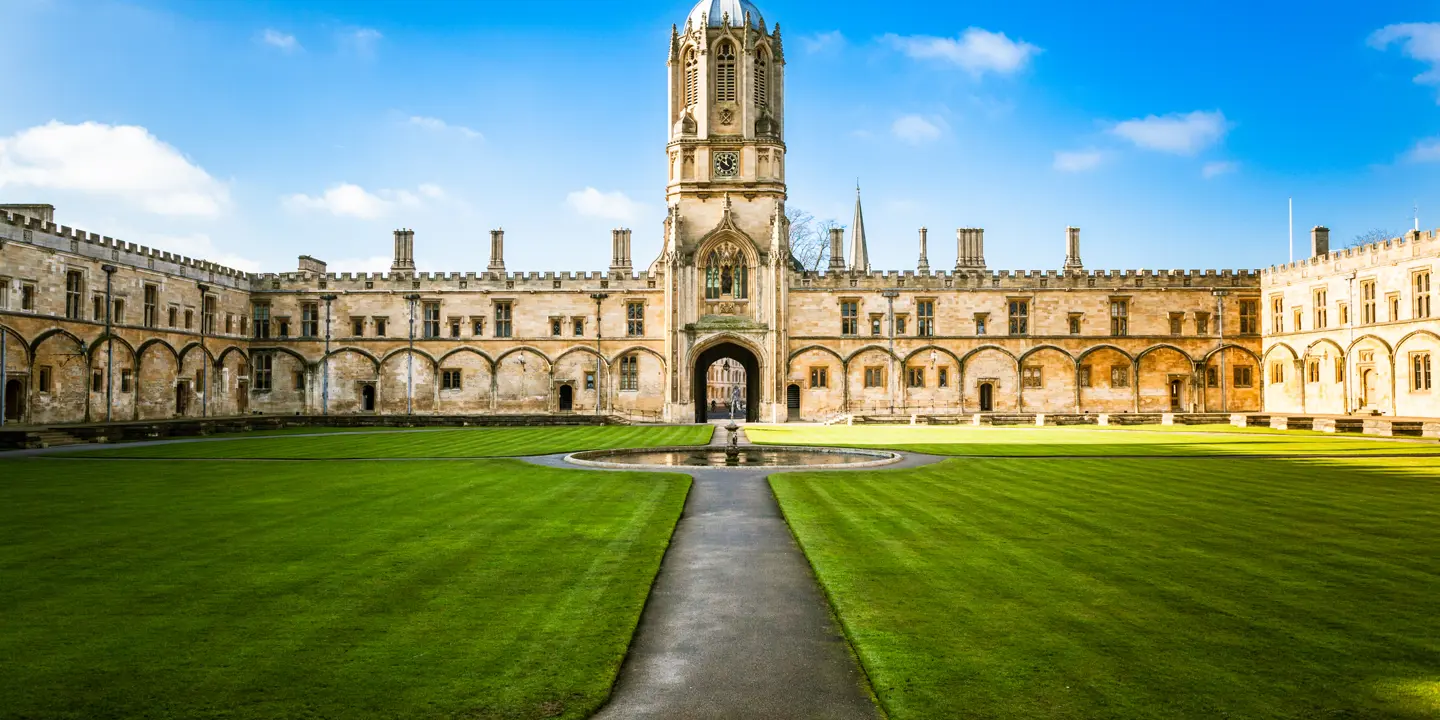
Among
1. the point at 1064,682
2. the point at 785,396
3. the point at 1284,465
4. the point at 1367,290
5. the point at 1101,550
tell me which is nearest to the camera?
the point at 1064,682

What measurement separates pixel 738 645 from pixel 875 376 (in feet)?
143

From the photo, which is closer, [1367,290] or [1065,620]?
[1065,620]

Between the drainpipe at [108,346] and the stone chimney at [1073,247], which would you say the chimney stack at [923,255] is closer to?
the stone chimney at [1073,247]

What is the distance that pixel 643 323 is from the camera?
5038cm

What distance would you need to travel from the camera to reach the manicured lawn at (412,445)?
23.9 meters

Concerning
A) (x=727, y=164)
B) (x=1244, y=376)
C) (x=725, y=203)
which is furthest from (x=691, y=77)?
(x=1244, y=376)

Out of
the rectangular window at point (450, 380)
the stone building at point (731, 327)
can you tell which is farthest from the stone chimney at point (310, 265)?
the rectangular window at point (450, 380)

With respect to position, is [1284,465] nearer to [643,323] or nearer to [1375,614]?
[1375,614]

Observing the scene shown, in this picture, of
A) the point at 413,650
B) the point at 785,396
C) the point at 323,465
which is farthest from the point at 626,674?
the point at 785,396

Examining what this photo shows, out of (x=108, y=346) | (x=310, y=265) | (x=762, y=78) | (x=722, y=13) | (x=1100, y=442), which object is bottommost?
(x=1100, y=442)

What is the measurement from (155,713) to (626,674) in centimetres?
290

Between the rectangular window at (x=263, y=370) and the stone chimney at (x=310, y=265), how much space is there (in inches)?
215

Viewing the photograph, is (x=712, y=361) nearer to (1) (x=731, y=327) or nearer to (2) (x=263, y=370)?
(1) (x=731, y=327)

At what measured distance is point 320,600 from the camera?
7945 millimetres
